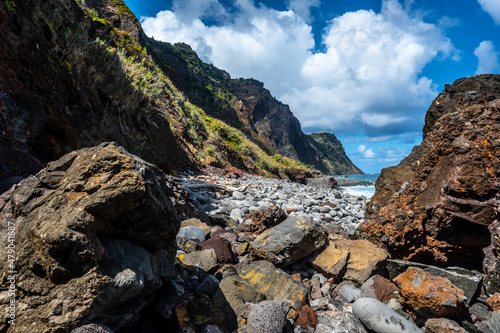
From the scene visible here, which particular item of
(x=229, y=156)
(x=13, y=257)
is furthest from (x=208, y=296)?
(x=229, y=156)

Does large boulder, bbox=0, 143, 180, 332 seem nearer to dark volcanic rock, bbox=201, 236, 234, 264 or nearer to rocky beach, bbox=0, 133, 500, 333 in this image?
rocky beach, bbox=0, 133, 500, 333

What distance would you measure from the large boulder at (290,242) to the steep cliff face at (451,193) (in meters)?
1.13

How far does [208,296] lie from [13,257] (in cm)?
138

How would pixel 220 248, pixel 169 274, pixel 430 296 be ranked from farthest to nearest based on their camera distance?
1. pixel 220 248
2. pixel 430 296
3. pixel 169 274

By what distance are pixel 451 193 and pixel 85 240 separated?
12.9ft

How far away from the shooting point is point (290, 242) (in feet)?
10.6

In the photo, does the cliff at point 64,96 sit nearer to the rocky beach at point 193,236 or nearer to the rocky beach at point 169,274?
the rocky beach at point 193,236

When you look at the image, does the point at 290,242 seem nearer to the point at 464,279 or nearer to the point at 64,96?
the point at 464,279

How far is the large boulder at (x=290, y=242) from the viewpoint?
3.14 m

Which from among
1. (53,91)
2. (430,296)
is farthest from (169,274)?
(53,91)

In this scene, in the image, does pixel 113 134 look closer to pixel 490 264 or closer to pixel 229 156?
pixel 490 264

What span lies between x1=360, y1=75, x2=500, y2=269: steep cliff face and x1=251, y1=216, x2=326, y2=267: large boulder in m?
1.13

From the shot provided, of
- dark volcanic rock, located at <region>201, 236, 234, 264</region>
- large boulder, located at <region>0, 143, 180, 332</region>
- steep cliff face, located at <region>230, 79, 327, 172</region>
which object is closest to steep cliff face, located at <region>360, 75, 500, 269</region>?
dark volcanic rock, located at <region>201, 236, 234, 264</region>

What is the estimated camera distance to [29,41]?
3.70m
